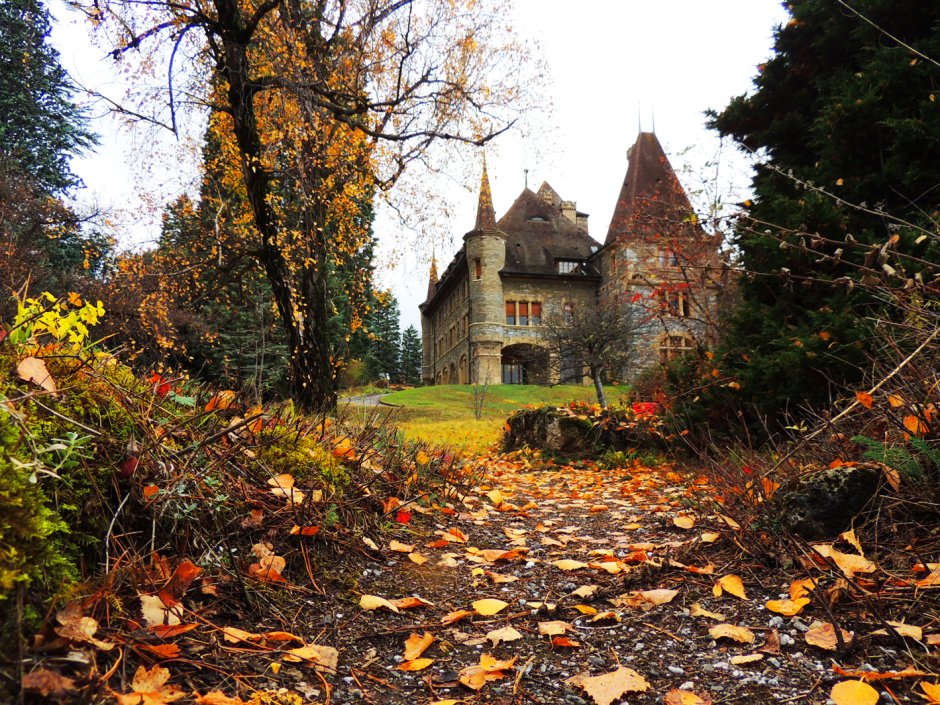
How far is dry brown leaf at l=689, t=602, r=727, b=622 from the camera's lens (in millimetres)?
2176

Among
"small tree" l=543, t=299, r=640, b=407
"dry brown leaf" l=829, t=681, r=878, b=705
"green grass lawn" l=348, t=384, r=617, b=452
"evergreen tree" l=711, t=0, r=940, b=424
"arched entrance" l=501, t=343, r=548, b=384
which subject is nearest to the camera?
"dry brown leaf" l=829, t=681, r=878, b=705

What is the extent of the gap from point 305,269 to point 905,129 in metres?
7.02

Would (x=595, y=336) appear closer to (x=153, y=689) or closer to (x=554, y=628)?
(x=554, y=628)

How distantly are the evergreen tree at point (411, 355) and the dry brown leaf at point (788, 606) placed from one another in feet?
199

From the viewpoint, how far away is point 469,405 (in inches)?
933

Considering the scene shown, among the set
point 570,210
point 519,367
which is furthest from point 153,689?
point 570,210

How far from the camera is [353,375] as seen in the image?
113ft

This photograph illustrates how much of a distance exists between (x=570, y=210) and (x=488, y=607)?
130 ft

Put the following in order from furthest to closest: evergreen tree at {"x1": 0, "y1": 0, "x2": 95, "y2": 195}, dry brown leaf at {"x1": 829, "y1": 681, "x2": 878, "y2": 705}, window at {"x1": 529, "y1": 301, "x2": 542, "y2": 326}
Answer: window at {"x1": 529, "y1": 301, "x2": 542, "y2": 326}
evergreen tree at {"x1": 0, "y1": 0, "x2": 95, "y2": 195}
dry brown leaf at {"x1": 829, "y1": 681, "x2": 878, "y2": 705}

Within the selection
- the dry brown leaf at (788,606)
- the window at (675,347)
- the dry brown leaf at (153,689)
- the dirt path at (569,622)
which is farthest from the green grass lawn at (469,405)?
the dry brown leaf at (153,689)

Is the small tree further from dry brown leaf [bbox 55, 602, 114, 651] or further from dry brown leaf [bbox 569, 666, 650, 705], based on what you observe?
dry brown leaf [bbox 55, 602, 114, 651]

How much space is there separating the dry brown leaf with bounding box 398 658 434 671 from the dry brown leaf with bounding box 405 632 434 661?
41 mm

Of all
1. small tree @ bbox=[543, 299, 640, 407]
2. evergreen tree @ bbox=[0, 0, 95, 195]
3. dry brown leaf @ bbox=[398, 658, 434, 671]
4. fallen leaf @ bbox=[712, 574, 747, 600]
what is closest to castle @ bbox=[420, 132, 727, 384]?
small tree @ bbox=[543, 299, 640, 407]

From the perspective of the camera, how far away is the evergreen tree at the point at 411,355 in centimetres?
6325
